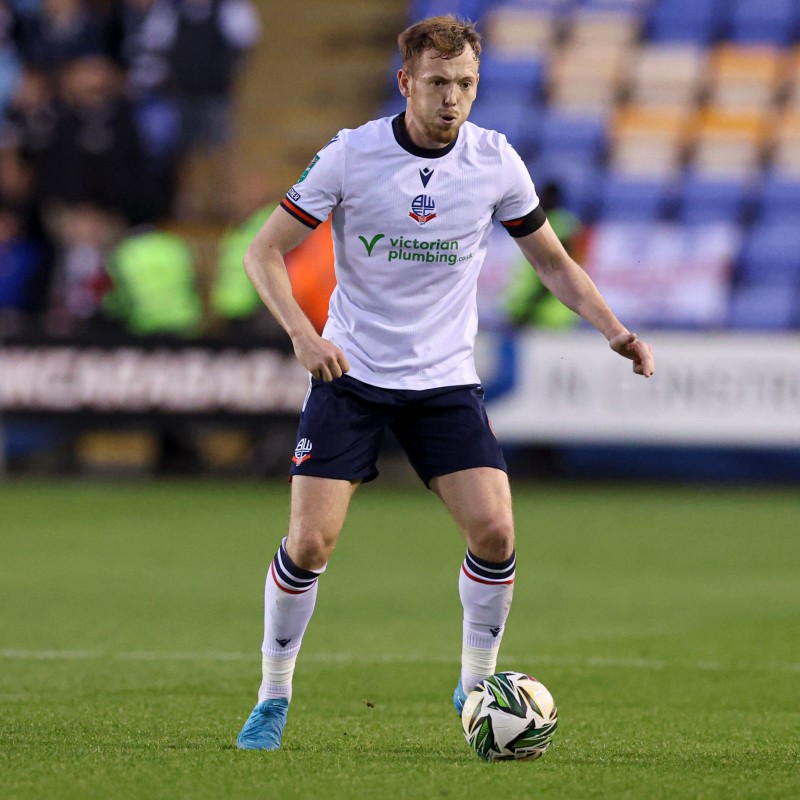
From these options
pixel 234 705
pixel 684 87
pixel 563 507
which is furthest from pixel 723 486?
pixel 234 705

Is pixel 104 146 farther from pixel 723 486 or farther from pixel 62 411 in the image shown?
pixel 723 486

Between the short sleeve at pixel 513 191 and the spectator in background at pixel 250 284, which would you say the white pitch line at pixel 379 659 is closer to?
the short sleeve at pixel 513 191

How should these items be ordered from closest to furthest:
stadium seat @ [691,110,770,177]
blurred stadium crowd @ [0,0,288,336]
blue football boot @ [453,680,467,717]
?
blue football boot @ [453,680,467,717]
blurred stadium crowd @ [0,0,288,336]
stadium seat @ [691,110,770,177]

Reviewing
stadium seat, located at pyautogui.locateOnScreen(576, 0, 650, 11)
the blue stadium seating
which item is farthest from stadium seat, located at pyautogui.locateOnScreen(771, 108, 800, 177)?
the blue stadium seating

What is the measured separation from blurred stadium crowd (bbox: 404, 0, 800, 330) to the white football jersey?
10205 mm

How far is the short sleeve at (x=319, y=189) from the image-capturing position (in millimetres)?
4918

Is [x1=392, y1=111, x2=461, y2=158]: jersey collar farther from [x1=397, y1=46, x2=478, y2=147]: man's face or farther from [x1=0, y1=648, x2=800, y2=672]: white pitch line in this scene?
[x1=0, y1=648, x2=800, y2=672]: white pitch line

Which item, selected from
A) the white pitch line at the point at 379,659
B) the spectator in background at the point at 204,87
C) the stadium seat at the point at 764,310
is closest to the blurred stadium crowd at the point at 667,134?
the stadium seat at the point at 764,310

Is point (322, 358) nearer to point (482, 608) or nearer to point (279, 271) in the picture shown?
point (279, 271)

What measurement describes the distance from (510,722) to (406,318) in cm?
129

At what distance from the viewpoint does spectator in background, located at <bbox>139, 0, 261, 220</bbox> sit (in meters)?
16.5

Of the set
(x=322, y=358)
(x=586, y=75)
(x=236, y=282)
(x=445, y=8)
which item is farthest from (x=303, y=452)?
(x=445, y=8)

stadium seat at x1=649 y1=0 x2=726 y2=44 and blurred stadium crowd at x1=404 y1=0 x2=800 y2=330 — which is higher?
stadium seat at x1=649 y1=0 x2=726 y2=44

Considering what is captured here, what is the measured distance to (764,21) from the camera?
1894 cm
